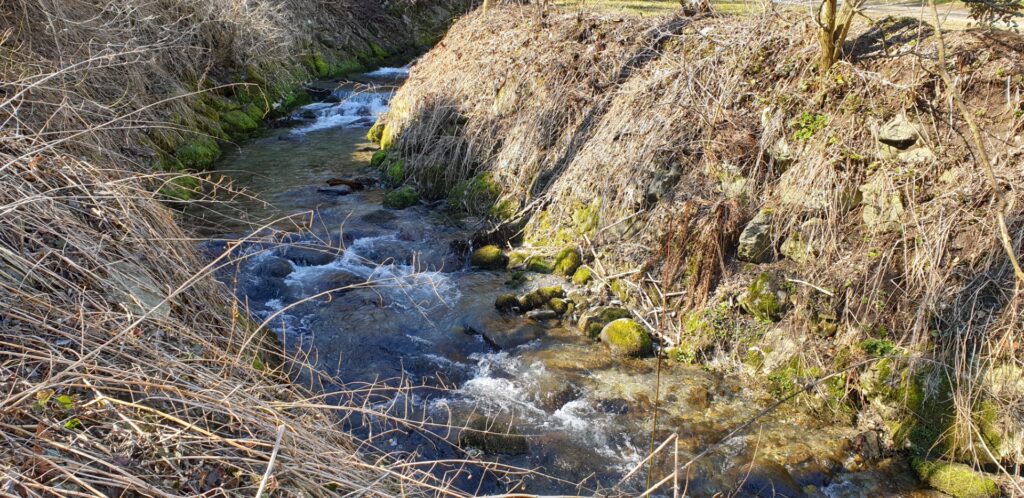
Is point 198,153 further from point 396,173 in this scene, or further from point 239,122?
point 396,173

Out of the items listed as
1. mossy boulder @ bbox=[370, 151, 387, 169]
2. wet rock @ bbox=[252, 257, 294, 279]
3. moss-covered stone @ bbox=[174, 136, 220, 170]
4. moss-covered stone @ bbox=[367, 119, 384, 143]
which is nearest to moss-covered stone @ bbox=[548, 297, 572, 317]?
wet rock @ bbox=[252, 257, 294, 279]

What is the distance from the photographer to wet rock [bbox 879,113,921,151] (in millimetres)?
5238

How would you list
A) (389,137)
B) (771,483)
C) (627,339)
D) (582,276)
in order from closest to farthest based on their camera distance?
1. (771,483)
2. (627,339)
3. (582,276)
4. (389,137)

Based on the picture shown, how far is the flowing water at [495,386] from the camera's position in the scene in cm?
437

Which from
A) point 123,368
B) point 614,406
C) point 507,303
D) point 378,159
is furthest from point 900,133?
point 378,159

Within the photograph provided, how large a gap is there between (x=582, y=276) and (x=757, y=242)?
172 cm

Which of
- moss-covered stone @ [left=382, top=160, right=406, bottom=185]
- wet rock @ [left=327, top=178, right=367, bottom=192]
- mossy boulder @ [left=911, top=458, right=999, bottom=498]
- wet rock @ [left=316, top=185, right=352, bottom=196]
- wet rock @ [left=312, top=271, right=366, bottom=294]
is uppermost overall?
moss-covered stone @ [left=382, top=160, right=406, bottom=185]

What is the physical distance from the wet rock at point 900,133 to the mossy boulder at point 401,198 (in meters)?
5.62

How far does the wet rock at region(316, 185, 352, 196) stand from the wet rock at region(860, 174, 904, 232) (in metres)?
6.53

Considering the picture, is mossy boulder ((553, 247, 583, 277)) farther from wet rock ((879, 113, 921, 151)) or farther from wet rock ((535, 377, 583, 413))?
wet rock ((879, 113, 921, 151))

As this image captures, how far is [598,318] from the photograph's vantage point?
6.08 m

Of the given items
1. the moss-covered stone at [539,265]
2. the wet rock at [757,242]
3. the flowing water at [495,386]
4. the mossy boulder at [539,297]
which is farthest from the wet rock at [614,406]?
→ the moss-covered stone at [539,265]

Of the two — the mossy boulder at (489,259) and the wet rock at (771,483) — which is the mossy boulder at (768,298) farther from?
the mossy boulder at (489,259)

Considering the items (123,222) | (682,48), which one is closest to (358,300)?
(123,222)
